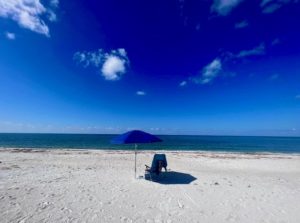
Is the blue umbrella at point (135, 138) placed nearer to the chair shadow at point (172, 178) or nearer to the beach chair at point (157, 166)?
the beach chair at point (157, 166)

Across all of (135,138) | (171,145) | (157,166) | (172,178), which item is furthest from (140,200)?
(171,145)

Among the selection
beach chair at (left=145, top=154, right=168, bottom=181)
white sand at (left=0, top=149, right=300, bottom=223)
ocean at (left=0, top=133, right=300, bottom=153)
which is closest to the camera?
white sand at (left=0, top=149, right=300, bottom=223)

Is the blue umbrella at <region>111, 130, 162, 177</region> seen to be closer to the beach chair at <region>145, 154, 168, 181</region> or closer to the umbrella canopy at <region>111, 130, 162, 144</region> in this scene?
the umbrella canopy at <region>111, 130, 162, 144</region>

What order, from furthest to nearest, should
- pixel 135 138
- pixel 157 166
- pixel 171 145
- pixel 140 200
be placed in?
pixel 171 145 < pixel 157 166 < pixel 135 138 < pixel 140 200

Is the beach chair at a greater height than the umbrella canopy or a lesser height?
lesser

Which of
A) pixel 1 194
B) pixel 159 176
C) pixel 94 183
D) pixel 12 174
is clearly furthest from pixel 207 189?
pixel 12 174

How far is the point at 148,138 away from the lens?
24.7ft

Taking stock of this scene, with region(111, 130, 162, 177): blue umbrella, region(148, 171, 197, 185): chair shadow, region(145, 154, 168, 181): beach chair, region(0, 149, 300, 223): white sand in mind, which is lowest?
region(0, 149, 300, 223): white sand

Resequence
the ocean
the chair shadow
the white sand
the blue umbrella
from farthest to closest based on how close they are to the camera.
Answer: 1. the ocean
2. the chair shadow
3. the blue umbrella
4. the white sand

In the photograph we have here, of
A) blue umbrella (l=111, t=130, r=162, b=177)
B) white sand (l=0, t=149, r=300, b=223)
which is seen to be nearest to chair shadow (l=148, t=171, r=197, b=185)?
white sand (l=0, t=149, r=300, b=223)

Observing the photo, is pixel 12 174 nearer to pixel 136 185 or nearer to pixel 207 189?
pixel 136 185

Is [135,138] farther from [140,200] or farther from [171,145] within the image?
[171,145]

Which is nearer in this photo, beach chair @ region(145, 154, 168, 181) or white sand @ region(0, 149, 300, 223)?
white sand @ region(0, 149, 300, 223)

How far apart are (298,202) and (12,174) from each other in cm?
1041
